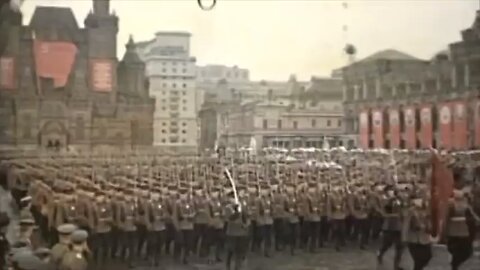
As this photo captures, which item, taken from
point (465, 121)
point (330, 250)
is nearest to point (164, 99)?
point (330, 250)

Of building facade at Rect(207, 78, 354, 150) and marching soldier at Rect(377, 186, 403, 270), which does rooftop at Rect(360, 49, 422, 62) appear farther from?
marching soldier at Rect(377, 186, 403, 270)

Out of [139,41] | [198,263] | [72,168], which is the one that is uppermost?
[139,41]

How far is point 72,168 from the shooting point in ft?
13.0

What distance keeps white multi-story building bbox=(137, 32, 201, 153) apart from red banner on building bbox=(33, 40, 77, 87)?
352 mm

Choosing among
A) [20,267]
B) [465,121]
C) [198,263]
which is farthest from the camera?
[465,121]

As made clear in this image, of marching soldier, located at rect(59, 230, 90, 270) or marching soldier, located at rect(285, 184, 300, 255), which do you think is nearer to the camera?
marching soldier, located at rect(59, 230, 90, 270)

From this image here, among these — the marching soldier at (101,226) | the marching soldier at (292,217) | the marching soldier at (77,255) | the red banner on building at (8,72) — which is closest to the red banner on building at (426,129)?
the marching soldier at (292,217)

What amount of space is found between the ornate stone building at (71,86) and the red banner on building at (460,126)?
1.54 metres

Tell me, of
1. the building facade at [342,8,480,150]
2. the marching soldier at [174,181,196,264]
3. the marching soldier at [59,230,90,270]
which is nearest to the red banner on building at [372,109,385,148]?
the building facade at [342,8,480,150]

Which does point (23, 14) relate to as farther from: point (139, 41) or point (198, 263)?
point (198, 263)

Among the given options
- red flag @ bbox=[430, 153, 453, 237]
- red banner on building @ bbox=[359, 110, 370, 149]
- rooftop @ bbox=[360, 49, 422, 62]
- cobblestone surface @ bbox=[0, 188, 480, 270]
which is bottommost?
cobblestone surface @ bbox=[0, 188, 480, 270]

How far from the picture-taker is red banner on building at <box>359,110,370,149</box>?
420 centimetres

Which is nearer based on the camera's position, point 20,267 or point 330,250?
point 20,267

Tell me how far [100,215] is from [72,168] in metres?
0.26
